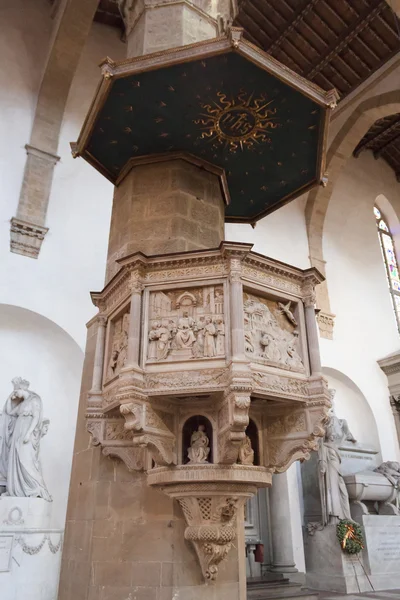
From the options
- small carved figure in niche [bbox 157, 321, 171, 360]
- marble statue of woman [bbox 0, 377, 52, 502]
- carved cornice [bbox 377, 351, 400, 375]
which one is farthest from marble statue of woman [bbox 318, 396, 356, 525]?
small carved figure in niche [bbox 157, 321, 171, 360]

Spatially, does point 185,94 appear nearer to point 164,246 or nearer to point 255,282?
point 164,246

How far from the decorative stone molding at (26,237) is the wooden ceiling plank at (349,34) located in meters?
6.50

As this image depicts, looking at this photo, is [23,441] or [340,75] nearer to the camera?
[23,441]

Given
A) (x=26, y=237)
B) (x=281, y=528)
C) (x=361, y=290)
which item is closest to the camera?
(x=26, y=237)

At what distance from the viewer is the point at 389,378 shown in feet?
33.4

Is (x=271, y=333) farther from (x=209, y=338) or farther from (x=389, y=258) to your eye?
(x=389, y=258)

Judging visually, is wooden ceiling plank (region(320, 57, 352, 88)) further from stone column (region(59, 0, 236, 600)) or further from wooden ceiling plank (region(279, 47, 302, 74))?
stone column (region(59, 0, 236, 600))

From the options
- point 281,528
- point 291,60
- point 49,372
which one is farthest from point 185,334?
point 291,60

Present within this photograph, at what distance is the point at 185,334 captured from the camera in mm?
3189

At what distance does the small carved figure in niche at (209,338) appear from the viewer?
310 centimetres

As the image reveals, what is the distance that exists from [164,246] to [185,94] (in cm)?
116

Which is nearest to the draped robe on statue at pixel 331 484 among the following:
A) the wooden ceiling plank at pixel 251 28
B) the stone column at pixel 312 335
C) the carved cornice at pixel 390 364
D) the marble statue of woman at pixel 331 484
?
the marble statue of woman at pixel 331 484

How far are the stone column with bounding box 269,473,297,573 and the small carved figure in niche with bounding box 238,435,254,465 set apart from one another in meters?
4.59

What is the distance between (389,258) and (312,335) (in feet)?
32.1
